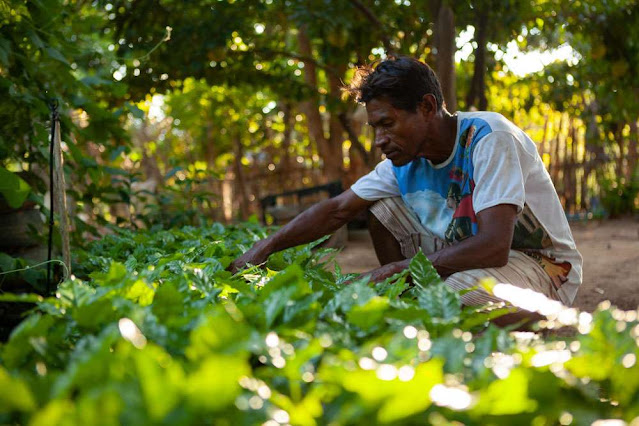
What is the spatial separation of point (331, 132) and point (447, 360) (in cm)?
895

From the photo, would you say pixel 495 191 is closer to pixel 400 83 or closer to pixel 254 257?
pixel 400 83

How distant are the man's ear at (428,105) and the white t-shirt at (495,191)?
0.13m

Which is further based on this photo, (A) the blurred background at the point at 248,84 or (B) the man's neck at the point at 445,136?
(A) the blurred background at the point at 248,84

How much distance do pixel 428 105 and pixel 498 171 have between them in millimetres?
424

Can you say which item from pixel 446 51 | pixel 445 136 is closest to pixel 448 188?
pixel 445 136

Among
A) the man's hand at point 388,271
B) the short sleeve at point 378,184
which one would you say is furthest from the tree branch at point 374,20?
the man's hand at point 388,271

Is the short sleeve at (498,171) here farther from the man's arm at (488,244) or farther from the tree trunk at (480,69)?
the tree trunk at (480,69)

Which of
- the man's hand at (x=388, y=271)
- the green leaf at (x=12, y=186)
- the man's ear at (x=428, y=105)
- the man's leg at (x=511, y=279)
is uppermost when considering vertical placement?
the man's ear at (x=428, y=105)

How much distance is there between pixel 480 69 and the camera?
21.6 ft

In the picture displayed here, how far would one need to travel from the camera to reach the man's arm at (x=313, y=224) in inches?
98.3

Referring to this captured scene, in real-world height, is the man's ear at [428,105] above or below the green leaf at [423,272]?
above

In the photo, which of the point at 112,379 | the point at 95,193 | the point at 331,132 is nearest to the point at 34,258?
the point at 95,193

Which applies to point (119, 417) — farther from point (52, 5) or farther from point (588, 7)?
point (588, 7)

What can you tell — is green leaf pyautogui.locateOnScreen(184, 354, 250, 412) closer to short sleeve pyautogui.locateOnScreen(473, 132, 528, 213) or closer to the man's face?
short sleeve pyautogui.locateOnScreen(473, 132, 528, 213)
